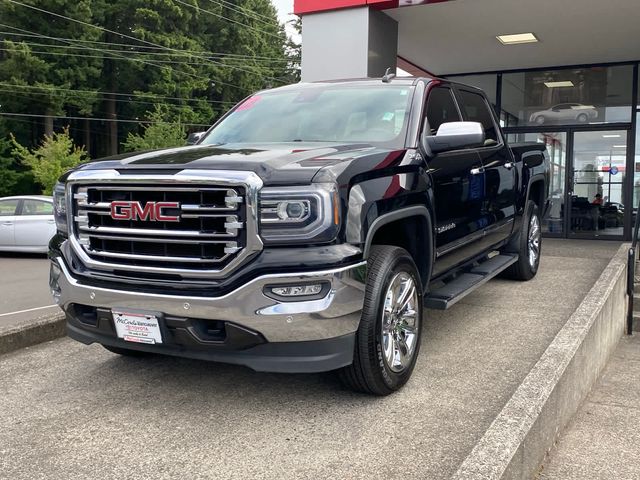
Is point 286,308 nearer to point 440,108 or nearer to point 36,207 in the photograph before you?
point 440,108

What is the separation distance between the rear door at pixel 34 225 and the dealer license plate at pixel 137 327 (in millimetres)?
11475

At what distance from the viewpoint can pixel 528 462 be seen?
2.96m

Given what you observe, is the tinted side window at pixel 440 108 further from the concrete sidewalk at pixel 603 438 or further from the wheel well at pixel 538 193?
the wheel well at pixel 538 193

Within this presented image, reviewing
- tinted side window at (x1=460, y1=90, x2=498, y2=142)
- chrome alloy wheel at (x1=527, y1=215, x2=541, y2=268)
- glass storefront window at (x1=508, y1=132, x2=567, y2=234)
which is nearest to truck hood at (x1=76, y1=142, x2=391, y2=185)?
tinted side window at (x1=460, y1=90, x2=498, y2=142)

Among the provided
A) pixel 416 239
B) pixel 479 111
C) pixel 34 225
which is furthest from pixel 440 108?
pixel 34 225

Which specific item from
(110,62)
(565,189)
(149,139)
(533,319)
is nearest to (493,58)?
(565,189)

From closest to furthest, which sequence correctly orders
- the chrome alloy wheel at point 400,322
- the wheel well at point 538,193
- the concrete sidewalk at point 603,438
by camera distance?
the concrete sidewalk at point 603,438
the chrome alloy wheel at point 400,322
the wheel well at point 538,193

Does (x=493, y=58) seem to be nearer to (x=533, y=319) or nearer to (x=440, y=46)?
(x=440, y=46)

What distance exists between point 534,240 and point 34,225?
11.1 metres

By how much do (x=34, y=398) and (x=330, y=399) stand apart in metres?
1.81

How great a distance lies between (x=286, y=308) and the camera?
10.1 ft

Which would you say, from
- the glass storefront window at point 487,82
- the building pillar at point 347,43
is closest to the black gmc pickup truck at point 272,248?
the building pillar at point 347,43

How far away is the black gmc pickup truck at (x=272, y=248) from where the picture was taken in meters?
3.11

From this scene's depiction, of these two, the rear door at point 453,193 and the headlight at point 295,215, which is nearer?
the headlight at point 295,215
